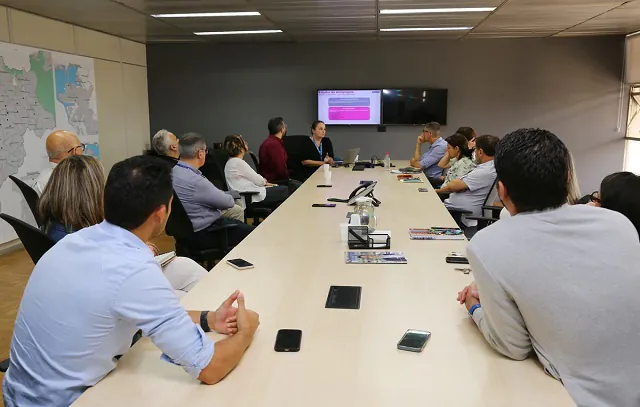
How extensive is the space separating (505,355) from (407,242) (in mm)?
1269

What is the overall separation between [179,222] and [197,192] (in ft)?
0.87

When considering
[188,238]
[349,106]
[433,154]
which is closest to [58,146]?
[188,238]

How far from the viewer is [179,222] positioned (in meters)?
3.46

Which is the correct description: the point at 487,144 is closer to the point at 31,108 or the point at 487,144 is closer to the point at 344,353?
the point at 344,353

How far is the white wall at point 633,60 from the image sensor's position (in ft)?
25.4

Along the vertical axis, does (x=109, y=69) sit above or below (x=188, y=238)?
above

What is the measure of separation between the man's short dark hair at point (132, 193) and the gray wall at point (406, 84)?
295 inches

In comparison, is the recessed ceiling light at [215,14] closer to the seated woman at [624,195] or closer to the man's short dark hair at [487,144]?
the man's short dark hair at [487,144]

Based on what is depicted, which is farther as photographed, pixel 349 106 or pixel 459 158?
pixel 349 106

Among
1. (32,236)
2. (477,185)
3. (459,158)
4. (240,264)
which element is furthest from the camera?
(459,158)

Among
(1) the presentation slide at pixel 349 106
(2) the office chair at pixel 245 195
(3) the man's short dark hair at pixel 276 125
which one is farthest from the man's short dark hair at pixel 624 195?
(1) the presentation slide at pixel 349 106

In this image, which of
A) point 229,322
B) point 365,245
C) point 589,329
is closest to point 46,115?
point 365,245

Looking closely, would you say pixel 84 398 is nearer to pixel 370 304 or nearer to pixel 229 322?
pixel 229 322

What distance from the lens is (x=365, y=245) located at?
263 cm
